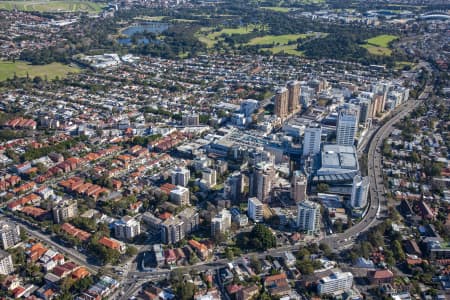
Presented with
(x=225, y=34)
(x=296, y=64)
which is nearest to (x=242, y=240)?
(x=296, y=64)

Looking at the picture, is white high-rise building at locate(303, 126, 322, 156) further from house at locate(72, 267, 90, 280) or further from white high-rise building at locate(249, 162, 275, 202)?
house at locate(72, 267, 90, 280)

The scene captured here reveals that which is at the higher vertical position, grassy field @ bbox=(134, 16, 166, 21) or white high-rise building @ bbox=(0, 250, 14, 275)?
grassy field @ bbox=(134, 16, 166, 21)

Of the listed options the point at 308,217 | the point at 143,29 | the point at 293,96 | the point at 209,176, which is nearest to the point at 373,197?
the point at 308,217

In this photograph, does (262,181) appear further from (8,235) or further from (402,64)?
(402,64)

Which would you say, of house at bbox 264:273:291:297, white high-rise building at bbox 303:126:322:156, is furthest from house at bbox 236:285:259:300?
white high-rise building at bbox 303:126:322:156

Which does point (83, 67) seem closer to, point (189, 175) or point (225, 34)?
point (225, 34)

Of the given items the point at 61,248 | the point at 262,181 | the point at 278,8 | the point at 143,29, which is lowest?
the point at 61,248
